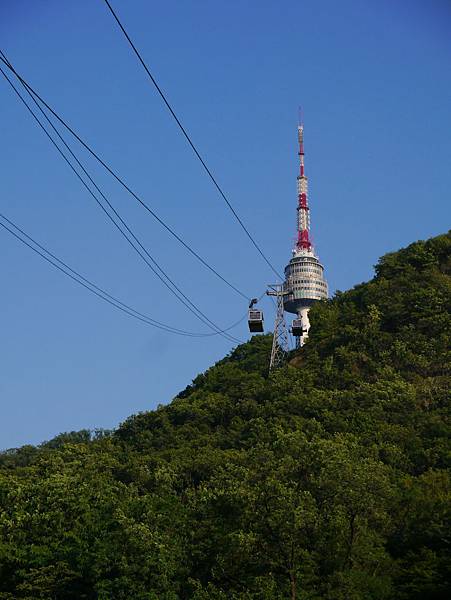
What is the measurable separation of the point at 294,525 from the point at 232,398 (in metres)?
46.3

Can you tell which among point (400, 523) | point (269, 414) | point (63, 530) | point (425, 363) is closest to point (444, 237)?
point (425, 363)

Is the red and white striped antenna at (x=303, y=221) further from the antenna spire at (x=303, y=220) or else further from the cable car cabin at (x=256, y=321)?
the cable car cabin at (x=256, y=321)

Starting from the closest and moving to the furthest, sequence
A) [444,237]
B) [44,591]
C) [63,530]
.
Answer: [44,591] < [63,530] < [444,237]

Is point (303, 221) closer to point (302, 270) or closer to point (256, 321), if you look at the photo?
point (302, 270)

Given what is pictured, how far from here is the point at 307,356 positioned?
3297 inches

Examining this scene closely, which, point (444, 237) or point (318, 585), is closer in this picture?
point (318, 585)

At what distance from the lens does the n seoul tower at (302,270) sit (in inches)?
4796

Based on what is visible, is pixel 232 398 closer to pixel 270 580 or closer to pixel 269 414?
pixel 269 414

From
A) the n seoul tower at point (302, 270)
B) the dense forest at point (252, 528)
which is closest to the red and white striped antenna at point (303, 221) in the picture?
the n seoul tower at point (302, 270)

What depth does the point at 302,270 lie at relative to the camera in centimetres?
12312

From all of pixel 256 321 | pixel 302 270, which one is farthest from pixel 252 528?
pixel 302 270

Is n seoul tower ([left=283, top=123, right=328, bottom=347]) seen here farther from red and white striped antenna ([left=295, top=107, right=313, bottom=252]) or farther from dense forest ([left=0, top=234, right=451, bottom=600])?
dense forest ([left=0, top=234, right=451, bottom=600])

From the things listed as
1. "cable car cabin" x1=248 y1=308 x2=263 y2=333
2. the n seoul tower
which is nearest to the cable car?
"cable car cabin" x1=248 y1=308 x2=263 y2=333

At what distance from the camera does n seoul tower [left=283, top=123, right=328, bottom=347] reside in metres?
122
